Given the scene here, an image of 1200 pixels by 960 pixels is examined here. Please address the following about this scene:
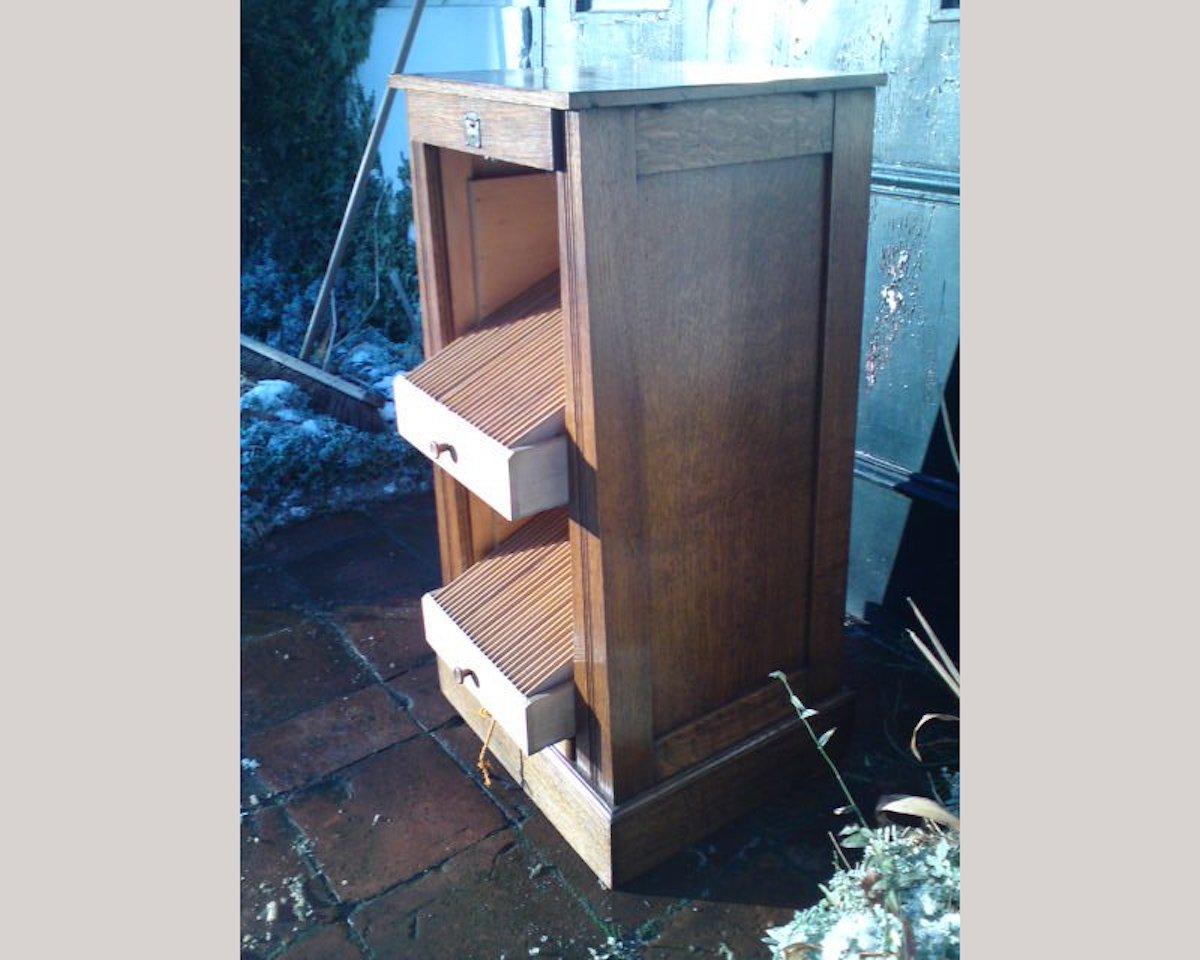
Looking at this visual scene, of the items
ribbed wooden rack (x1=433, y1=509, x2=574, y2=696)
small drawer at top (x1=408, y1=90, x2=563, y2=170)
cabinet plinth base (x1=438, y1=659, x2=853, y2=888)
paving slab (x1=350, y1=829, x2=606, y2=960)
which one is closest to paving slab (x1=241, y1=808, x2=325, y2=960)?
paving slab (x1=350, y1=829, x2=606, y2=960)

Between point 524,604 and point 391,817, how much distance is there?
1.99 feet

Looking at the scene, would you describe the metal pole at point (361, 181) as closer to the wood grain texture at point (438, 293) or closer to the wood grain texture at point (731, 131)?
the wood grain texture at point (438, 293)

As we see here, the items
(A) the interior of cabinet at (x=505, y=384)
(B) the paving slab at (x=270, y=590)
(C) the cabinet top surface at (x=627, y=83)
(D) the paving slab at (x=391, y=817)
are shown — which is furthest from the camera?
(B) the paving slab at (x=270, y=590)

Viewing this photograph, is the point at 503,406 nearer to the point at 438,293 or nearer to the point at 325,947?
the point at 438,293

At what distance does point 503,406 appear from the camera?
198 cm

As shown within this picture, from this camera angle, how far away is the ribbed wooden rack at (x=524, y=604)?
7.02ft

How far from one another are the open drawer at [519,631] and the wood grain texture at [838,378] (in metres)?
0.55

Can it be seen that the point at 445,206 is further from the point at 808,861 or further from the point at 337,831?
the point at 808,861

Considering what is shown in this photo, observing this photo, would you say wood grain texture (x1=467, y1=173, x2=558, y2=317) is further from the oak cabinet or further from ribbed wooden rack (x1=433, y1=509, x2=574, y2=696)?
ribbed wooden rack (x1=433, y1=509, x2=574, y2=696)

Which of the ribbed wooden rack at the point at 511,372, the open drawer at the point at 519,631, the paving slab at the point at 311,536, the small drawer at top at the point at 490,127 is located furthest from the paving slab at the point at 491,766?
the small drawer at top at the point at 490,127

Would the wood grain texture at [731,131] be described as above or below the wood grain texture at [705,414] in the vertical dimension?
above

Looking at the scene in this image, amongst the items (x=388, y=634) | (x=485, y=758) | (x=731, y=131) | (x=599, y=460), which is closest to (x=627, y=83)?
(x=731, y=131)

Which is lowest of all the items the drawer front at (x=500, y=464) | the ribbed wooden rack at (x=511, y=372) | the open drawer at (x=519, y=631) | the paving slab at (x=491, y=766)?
the paving slab at (x=491, y=766)

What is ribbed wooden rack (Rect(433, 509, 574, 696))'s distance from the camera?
2.14m
